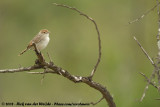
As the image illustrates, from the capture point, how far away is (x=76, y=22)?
67.7 feet

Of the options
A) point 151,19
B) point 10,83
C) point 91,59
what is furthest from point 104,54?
point 10,83

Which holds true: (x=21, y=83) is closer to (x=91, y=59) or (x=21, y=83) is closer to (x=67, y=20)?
(x=91, y=59)

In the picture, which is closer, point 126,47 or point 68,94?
point 68,94

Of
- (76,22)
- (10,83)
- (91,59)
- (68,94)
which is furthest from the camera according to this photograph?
(76,22)

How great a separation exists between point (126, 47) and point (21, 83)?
12.2 ft

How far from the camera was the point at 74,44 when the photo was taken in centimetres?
1925

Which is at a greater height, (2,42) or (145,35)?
(145,35)

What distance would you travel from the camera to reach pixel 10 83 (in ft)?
55.8

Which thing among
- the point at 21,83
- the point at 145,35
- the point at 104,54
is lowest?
Answer: the point at 21,83

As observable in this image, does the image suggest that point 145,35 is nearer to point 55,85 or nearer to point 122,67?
point 122,67

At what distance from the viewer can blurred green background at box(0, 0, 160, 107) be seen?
1542cm

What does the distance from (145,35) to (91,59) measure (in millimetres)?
3100

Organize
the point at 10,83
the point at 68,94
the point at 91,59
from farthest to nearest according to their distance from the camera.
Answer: the point at 91,59, the point at 10,83, the point at 68,94

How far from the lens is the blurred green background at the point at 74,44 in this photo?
50.6 ft
